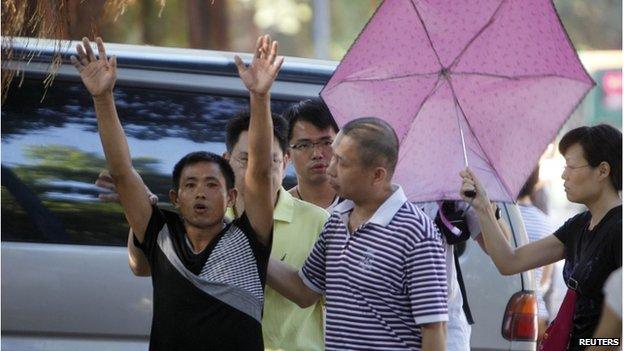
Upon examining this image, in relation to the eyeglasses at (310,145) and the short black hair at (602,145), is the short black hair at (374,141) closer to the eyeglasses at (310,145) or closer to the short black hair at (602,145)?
the short black hair at (602,145)

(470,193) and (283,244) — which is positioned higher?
(470,193)

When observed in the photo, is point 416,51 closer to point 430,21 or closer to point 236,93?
point 430,21

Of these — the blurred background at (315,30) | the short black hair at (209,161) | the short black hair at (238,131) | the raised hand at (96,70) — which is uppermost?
the blurred background at (315,30)

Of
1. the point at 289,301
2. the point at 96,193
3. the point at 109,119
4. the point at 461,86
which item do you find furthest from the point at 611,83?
the point at 109,119

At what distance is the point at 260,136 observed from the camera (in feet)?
14.3

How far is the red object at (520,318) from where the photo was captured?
6188 mm

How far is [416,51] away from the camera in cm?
487

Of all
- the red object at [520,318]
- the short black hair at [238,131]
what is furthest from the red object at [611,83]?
the short black hair at [238,131]

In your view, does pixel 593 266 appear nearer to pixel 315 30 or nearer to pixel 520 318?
pixel 520 318

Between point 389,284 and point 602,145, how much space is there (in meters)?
1.03

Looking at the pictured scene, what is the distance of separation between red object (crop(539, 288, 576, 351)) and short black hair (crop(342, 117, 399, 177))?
2.69ft

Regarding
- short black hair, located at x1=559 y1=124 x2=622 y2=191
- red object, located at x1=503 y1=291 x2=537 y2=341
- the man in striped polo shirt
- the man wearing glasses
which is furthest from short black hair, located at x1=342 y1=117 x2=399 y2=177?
red object, located at x1=503 y1=291 x2=537 y2=341

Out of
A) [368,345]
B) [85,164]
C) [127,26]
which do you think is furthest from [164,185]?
[127,26]

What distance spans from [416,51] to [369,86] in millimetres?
209
